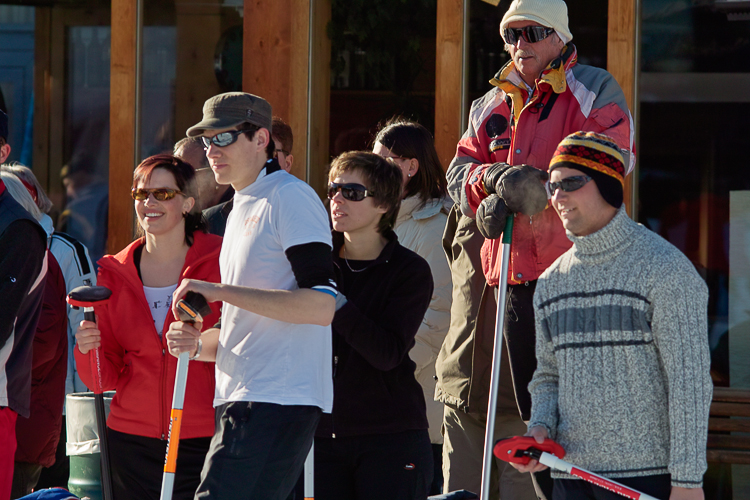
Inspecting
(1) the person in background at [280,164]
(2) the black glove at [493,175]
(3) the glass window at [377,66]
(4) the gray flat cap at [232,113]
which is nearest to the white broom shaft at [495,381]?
(2) the black glove at [493,175]

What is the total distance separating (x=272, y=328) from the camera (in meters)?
2.75

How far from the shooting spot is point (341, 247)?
11.8 feet

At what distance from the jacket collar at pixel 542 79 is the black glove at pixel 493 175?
378 millimetres

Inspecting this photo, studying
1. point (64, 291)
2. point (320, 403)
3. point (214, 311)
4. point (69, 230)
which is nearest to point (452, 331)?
point (214, 311)

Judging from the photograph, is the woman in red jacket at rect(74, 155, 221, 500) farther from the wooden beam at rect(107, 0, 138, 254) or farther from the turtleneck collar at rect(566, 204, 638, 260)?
the wooden beam at rect(107, 0, 138, 254)

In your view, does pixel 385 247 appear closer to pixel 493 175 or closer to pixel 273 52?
pixel 493 175

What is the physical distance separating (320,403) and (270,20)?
3.84 metres

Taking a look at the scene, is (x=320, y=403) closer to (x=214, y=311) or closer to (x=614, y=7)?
(x=214, y=311)

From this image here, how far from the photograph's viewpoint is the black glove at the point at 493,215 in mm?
3154

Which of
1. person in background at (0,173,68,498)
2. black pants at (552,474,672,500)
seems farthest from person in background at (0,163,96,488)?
black pants at (552,474,672,500)

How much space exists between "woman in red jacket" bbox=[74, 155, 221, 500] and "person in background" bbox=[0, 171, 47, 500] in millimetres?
260

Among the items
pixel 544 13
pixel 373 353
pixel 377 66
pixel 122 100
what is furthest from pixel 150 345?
pixel 122 100

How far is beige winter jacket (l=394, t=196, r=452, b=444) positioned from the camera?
14.6ft

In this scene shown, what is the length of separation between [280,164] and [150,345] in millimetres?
1310
